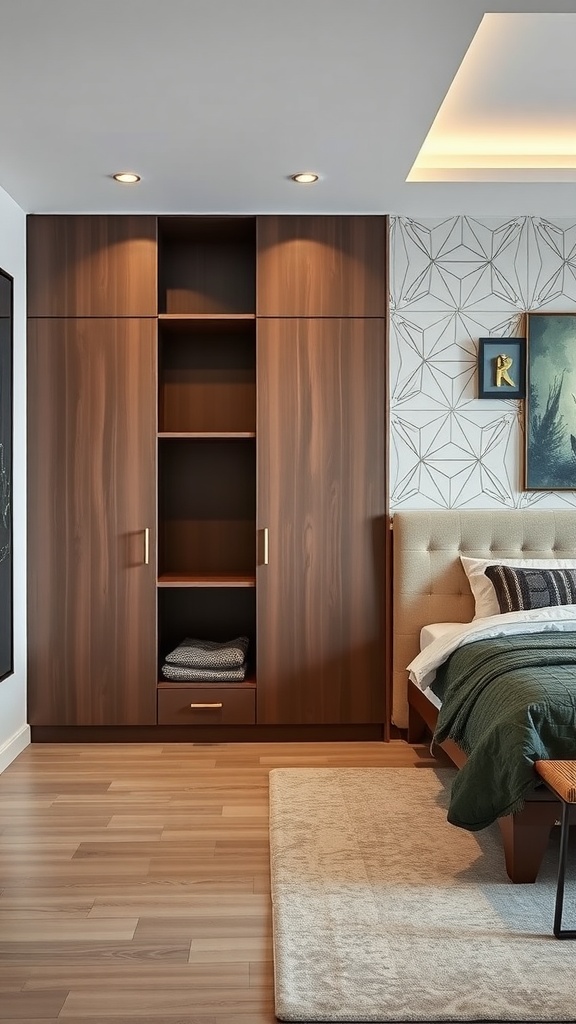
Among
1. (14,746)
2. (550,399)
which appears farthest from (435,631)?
(14,746)

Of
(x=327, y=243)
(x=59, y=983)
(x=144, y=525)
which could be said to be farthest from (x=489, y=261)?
(x=59, y=983)

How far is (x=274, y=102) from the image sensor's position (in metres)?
2.94

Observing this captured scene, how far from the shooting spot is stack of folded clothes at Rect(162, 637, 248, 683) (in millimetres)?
4172

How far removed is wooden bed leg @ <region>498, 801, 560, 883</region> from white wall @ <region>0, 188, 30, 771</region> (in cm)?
222

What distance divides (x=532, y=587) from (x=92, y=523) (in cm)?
203

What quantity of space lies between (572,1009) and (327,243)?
328 centimetres

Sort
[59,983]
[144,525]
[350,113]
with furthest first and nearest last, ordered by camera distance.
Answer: [144,525]
[350,113]
[59,983]

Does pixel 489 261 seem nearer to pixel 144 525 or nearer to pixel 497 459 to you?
pixel 497 459

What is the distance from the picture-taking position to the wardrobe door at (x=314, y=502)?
418 cm

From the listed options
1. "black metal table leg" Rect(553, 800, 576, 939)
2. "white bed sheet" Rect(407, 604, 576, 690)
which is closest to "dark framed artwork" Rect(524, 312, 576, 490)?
"white bed sheet" Rect(407, 604, 576, 690)

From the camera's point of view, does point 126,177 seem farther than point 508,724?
Yes

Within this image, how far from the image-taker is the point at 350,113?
3.03 m

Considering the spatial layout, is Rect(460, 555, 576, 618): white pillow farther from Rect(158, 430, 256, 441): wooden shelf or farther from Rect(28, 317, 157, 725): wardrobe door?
Rect(28, 317, 157, 725): wardrobe door

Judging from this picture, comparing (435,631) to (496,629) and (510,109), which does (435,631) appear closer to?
(496,629)
